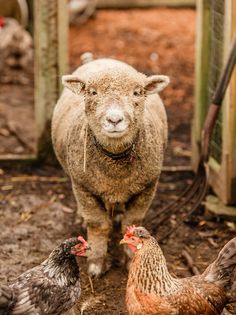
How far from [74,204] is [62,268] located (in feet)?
8.88

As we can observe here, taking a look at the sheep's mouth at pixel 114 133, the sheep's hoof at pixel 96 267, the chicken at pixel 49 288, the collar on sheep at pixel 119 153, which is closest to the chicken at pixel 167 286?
the chicken at pixel 49 288

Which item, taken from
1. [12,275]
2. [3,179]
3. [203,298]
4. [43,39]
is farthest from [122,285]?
[43,39]

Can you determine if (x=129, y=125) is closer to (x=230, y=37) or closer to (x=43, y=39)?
(x=230, y=37)

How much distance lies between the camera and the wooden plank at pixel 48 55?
355 inches

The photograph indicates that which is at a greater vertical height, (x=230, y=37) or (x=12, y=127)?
(x=230, y=37)

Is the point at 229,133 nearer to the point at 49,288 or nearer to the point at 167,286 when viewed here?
the point at 167,286

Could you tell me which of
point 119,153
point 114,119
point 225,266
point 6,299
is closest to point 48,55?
point 119,153

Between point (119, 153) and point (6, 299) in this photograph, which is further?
point (119, 153)

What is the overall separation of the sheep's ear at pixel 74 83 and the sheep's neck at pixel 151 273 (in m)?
1.40

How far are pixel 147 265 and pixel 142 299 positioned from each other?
0.23 metres

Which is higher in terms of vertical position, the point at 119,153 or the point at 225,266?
the point at 119,153

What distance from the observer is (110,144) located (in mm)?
6281

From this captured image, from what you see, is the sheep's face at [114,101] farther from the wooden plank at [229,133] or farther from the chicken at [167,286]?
the wooden plank at [229,133]

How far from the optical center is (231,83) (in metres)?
7.86
